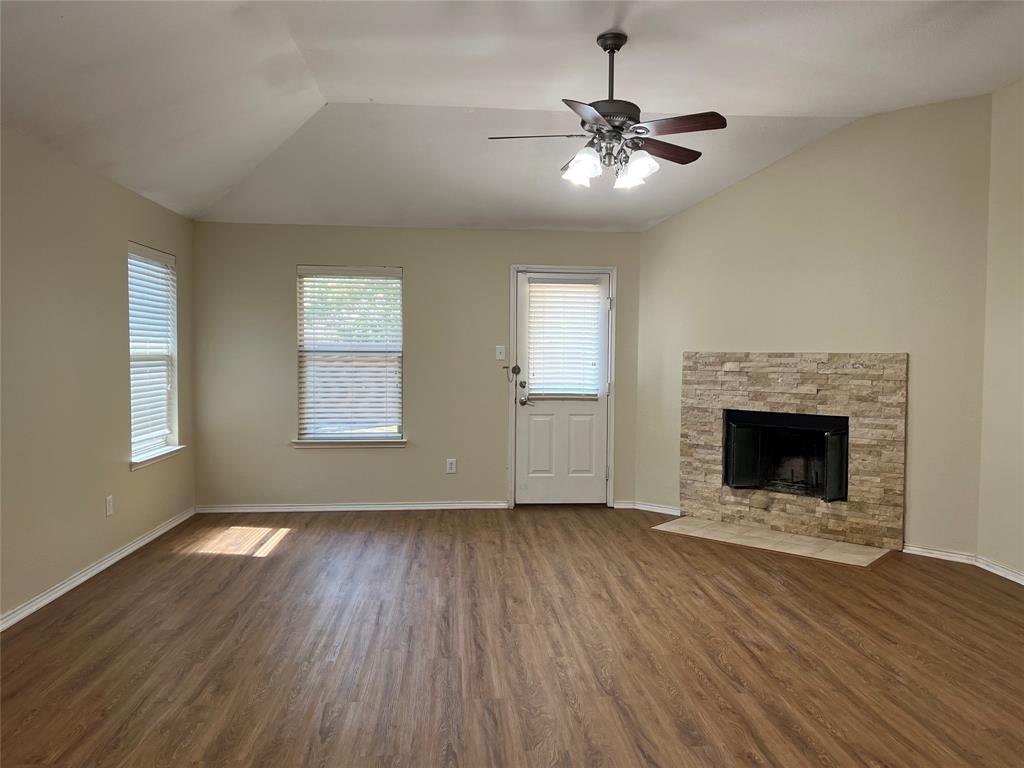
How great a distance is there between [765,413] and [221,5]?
13.4 feet

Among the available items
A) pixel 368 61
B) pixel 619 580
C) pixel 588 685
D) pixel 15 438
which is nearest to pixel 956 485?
pixel 619 580

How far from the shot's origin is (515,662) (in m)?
2.82

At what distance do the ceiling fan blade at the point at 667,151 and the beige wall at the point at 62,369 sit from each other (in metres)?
2.89

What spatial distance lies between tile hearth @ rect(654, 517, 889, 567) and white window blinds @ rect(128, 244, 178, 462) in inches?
144

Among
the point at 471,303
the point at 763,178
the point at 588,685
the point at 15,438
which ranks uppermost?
the point at 763,178

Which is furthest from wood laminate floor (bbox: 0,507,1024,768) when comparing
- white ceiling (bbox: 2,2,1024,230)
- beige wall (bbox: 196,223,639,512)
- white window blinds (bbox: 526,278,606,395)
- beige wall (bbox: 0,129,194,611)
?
white ceiling (bbox: 2,2,1024,230)

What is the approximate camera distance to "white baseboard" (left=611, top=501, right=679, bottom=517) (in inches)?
212

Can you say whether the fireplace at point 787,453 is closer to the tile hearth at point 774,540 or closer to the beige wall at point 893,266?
the tile hearth at point 774,540

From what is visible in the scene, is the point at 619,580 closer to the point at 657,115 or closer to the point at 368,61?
the point at 657,115

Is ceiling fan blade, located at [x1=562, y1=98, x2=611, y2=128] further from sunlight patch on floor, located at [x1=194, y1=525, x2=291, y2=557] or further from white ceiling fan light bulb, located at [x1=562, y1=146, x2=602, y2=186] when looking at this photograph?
sunlight patch on floor, located at [x1=194, y1=525, x2=291, y2=557]

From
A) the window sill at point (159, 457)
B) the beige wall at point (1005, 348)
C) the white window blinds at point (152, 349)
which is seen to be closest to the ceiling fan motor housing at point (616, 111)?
the beige wall at point (1005, 348)

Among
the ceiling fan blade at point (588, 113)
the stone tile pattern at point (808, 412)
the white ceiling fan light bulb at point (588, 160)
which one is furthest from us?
the stone tile pattern at point (808, 412)

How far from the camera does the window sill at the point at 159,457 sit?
14.0 ft

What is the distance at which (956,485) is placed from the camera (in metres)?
4.03
